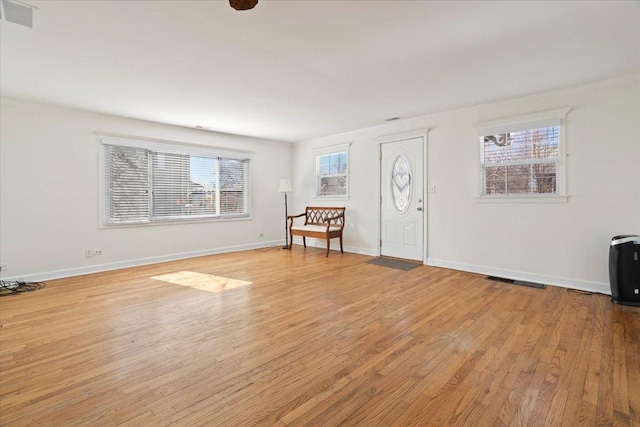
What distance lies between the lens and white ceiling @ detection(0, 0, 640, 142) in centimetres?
223

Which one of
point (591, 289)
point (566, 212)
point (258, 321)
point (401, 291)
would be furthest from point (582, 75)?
point (258, 321)

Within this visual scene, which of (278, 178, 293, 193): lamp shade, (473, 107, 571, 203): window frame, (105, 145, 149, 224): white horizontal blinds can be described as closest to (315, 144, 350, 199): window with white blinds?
(278, 178, 293, 193): lamp shade

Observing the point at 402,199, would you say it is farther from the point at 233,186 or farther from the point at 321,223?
the point at 233,186

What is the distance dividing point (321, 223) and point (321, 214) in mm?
215

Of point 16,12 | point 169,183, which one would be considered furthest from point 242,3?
point 169,183

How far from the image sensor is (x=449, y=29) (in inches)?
96.6

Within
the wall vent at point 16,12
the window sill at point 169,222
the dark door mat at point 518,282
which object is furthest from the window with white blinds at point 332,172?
the wall vent at point 16,12

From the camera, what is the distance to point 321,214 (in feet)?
22.1

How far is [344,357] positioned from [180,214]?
4640mm

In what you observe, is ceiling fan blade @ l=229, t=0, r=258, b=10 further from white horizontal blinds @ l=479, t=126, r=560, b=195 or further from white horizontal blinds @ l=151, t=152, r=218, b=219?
white horizontal blinds @ l=151, t=152, r=218, b=219

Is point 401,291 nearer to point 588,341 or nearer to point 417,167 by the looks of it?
point 588,341

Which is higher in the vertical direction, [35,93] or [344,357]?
[35,93]

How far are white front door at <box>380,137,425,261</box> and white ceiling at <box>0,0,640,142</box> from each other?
42.1 inches

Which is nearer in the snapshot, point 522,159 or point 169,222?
point 522,159
